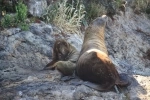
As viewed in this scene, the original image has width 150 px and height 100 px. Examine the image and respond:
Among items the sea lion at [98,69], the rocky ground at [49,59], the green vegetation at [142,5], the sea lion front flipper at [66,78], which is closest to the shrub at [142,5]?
the green vegetation at [142,5]

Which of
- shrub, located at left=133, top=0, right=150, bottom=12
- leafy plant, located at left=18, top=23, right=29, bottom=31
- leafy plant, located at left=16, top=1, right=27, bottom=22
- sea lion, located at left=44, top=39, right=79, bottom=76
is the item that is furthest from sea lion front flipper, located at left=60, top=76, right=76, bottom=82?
shrub, located at left=133, top=0, right=150, bottom=12

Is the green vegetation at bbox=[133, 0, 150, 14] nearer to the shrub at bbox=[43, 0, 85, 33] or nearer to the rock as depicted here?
the shrub at bbox=[43, 0, 85, 33]

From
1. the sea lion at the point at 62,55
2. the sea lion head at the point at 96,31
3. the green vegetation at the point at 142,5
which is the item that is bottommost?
the green vegetation at the point at 142,5

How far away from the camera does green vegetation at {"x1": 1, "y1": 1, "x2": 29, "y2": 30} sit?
9959 millimetres

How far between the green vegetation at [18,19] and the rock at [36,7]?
65 centimetres

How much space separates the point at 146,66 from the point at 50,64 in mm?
4516

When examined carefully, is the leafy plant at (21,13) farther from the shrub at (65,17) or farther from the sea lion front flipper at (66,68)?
the sea lion front flipper at (66,68)

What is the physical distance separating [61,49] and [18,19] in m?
1.86

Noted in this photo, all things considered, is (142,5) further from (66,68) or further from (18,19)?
(66,68)

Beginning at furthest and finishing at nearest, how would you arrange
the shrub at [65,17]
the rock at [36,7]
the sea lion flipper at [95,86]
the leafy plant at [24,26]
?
the shrub at [65,17], the rock at [36,7], the leafy plant at [24,26], the sea lion flipper at [95,86]

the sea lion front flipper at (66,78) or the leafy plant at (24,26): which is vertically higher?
the leafy plant at (24,26)

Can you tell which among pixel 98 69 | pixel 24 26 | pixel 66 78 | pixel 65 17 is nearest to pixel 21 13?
pixel 24 26

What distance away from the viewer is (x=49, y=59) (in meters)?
9.54

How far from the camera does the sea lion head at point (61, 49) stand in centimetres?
897
